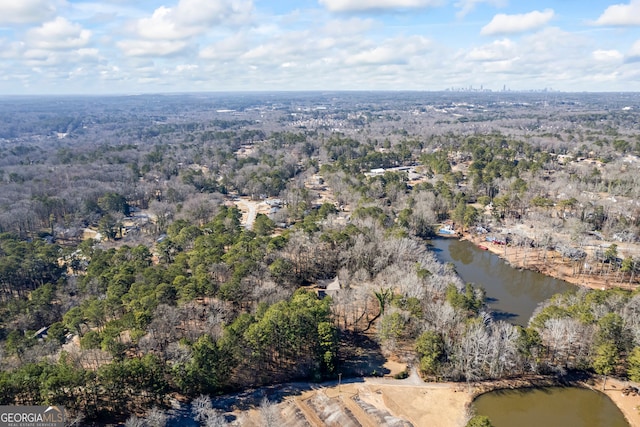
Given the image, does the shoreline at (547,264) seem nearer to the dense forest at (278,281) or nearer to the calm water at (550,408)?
the dense forest at (278,281)

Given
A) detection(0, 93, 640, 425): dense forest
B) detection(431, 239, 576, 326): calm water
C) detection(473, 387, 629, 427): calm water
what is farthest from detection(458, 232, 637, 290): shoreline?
detection(473, 387, 629, 427): calm water

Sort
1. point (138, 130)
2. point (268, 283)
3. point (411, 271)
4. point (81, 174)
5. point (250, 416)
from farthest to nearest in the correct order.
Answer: point (138, 130) < point (81, 174) < point (411, 271) < point (268, 283) < point (250, 416)

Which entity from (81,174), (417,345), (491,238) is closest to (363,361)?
(417,345)

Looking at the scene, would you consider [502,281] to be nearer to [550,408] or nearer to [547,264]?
[547,264]

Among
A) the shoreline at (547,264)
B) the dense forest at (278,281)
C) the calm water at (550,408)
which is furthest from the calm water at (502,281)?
the calm water at (550,408)

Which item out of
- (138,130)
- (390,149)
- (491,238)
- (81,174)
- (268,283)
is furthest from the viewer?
(138,130)

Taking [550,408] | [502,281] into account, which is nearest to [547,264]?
[502,281]

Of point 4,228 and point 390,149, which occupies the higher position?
point 390,149

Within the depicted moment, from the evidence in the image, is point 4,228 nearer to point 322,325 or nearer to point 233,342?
point 233,342
